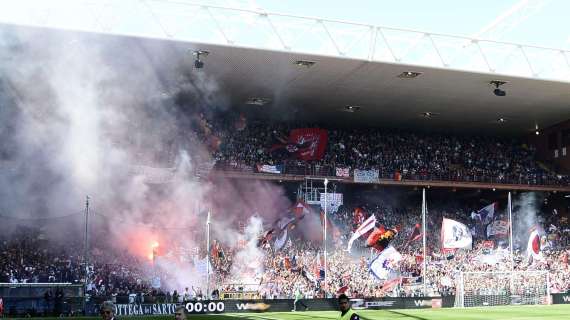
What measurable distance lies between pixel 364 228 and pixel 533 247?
11.6 meters

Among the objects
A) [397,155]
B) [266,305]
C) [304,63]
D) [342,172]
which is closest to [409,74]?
[304,63]

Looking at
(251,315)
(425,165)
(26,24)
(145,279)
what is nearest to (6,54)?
(26,24)

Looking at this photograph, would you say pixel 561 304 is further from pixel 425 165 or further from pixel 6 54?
pixel 6 54

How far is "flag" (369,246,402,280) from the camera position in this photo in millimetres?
39594

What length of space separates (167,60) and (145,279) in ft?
35.0

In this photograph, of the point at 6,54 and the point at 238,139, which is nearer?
the point at 6,54

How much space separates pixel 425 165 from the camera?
162ft

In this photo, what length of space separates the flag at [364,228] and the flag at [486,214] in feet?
32.2

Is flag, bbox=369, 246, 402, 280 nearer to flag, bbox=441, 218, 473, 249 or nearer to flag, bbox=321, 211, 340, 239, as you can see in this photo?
flag, bbox=321, 211, 340, 239

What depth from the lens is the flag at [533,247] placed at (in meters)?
45.0

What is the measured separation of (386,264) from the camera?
39.9 meters

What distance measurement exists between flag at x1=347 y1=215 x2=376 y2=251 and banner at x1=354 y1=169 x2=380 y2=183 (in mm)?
3952

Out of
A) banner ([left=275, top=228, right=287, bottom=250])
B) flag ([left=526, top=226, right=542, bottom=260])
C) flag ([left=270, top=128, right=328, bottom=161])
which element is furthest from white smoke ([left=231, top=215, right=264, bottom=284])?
flag ([left=526, top=226, right=542, bottom=260])

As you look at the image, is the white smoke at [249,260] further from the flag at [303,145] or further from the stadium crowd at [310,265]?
the flag at [303,145]
